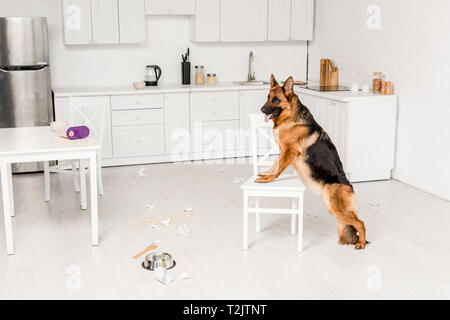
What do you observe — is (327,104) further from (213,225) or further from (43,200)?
(43,200)

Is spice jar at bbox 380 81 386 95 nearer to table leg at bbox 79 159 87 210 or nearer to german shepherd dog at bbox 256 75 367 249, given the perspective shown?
german shepherd dog at bbox 256 75 367 249

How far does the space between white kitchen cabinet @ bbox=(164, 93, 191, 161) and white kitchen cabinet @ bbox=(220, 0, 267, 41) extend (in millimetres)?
965

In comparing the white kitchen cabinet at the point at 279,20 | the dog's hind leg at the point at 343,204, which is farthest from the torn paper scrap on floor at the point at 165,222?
the white kitchen cabinet at the point at 279,20

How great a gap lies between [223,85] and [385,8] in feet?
6.67

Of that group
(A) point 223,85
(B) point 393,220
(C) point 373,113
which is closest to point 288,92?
(B) point 393,220

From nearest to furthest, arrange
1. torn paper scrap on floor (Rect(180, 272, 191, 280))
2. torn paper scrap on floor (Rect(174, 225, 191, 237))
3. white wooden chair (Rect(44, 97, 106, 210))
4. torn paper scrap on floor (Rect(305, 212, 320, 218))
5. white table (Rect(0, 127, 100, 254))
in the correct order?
torn paper scrap on floor (Rect(180, 272, 191, 280)) → white table (Rect(0, 127, 100, 254)) → torn paper scrap on floor (Rect(174, 225, 191, 237)) → torn paper scrap on floor (Rect(305, 212, 320, 218)) → white wooden chair (Rect(44, 97, 106, 210))

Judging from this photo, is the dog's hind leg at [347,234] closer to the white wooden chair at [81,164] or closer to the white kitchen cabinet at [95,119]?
the white wooden chair at [81,164]

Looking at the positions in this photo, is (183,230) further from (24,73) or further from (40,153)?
(24,73)

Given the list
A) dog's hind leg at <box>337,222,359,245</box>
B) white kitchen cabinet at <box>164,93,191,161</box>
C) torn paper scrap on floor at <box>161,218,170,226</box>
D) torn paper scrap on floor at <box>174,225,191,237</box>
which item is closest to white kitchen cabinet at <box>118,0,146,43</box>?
white kitchen cabinet at <box>164,93,191,161</box>

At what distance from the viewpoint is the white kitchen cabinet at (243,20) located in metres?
6.71

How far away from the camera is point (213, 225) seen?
442 cm

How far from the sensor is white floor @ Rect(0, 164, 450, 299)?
331 cm

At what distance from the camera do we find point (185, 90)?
644 centimetres

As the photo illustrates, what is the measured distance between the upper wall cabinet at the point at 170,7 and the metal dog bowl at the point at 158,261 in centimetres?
357
